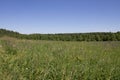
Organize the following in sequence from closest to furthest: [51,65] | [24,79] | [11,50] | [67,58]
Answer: [24,79] → [51,65] → [67,58] → [11,50]

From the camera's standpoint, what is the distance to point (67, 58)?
9781 mm

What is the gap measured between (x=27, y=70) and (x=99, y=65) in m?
2.90

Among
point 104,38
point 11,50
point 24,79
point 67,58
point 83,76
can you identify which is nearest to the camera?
point 24,79

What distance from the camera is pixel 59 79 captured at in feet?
22.5

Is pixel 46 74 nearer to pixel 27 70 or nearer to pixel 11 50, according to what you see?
pixel 27 70

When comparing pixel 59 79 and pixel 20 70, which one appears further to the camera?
pixel 20 70

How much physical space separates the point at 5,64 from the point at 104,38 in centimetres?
4000

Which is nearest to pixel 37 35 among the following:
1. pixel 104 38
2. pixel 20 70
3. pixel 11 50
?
pixel 104 38

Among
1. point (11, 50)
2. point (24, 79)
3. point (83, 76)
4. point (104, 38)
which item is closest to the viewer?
point (24, 79)

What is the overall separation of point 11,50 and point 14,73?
13.8 ft

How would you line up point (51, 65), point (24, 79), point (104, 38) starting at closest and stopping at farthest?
point (24, 79), point (51, 65), point (104, 38)

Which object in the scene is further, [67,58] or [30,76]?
[67,58]

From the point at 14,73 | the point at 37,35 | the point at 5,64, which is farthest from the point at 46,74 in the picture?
the point at 37,35

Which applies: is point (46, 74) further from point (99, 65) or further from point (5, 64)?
point (99, 65)
